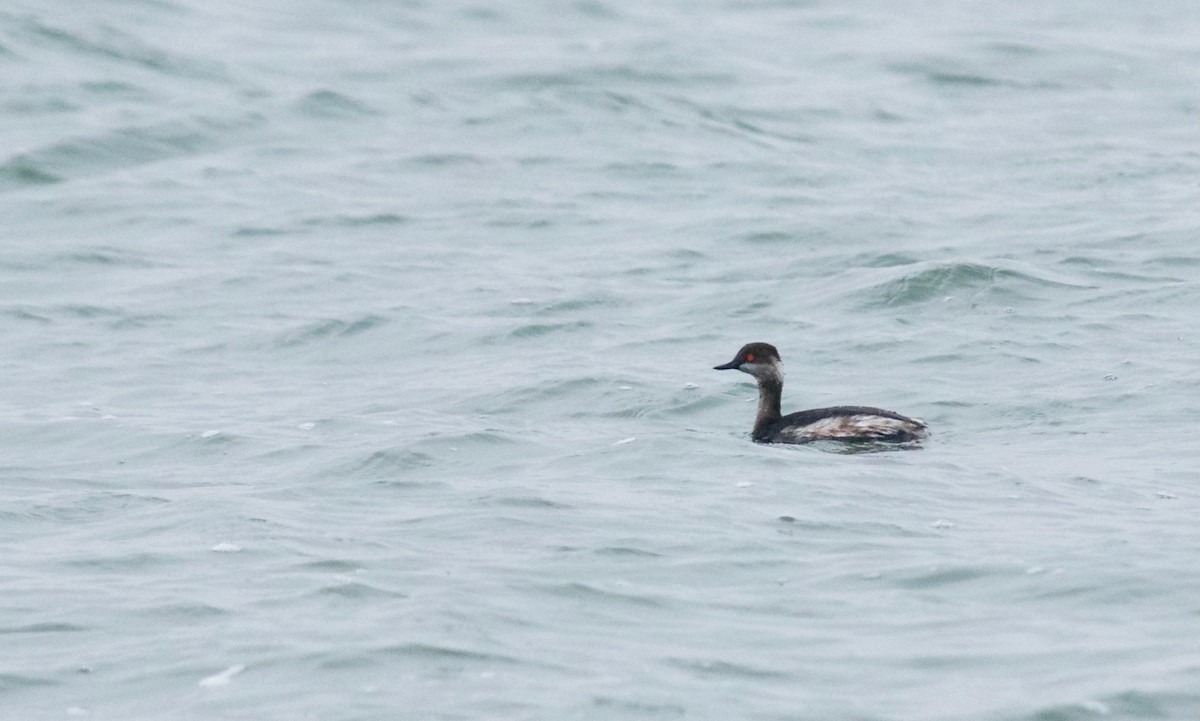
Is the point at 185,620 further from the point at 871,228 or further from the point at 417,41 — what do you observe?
the point at 417,41

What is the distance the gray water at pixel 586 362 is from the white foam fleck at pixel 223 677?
0.25 ft

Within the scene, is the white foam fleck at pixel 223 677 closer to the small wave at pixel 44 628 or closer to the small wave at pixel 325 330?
the small wave at pixel 44 628

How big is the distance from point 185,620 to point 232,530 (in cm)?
148

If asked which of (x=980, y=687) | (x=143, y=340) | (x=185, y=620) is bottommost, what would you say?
(x=143, y=340)

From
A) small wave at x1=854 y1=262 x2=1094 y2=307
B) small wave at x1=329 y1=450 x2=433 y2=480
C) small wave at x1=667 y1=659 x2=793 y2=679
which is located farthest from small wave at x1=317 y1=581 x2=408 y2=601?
small wave at x1=854 y1=262 x2=1094 y2=307

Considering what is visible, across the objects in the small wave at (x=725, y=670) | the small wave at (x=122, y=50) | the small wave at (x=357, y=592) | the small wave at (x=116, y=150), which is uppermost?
the small wave at (x=725, y=670)

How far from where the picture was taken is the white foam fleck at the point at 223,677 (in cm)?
805

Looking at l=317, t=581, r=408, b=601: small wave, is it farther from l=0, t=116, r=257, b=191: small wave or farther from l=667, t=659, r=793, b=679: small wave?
l=0, t=116, r=257, b=191: small wave

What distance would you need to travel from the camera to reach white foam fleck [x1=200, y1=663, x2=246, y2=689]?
805 centimetres

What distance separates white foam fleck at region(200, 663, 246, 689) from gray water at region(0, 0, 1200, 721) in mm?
76

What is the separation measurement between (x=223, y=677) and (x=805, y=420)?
5.08m

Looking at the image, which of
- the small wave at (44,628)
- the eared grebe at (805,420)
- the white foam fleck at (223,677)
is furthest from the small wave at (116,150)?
the white foam fleck at (223,677)

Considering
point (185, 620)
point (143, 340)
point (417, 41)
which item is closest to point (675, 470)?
point (185, 620)

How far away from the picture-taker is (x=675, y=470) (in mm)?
11562
